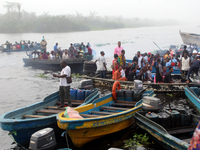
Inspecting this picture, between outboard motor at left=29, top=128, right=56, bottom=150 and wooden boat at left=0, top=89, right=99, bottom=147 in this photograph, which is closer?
outboard motor at left=29, top=128, right=56, bottom=150

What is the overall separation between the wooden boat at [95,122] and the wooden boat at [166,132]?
0.55 metres

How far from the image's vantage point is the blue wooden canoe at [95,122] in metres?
5.70

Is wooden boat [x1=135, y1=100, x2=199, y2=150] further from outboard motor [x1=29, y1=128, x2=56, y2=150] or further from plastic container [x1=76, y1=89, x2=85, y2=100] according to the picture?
outboard motor [x1=29, y1=128, x2=56, y2=150]

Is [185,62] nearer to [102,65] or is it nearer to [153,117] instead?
[102,65]

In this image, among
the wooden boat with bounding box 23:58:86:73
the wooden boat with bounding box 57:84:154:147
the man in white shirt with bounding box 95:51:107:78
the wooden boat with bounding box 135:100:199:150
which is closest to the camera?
the wooden boat with bounding box 135:100:199:150

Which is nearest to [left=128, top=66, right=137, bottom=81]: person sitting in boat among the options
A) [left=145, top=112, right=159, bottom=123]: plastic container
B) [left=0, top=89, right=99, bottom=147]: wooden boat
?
[left=0, top=89, right=99, bottom=147]: wooden boat

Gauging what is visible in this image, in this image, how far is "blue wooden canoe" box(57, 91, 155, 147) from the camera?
570 centimetres

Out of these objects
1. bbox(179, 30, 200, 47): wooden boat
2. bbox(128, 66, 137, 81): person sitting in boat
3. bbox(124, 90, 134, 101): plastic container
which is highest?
bbox(179, 30, 200, 47): wooden boat

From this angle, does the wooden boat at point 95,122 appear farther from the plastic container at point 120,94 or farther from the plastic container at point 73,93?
the plastic container at point 73,93

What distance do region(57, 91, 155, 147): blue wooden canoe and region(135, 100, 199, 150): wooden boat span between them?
21.3 inches

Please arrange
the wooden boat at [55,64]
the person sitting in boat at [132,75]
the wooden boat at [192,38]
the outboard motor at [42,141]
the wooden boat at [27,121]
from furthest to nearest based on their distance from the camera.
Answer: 1. the wooden boat at [192,38]
2. the wooden boat at [55,64]
3. the person sitting in boat at [132,75]
4. the wooden boat at [27,121]
5. the outboard motor at [42,141]

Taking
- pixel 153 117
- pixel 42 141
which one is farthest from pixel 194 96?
pixel 42 141

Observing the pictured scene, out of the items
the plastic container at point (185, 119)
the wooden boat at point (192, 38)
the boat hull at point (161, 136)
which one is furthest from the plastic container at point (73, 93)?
the wooden boat at point (192, 38)

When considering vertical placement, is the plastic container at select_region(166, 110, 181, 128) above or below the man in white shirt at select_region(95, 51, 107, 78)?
below
